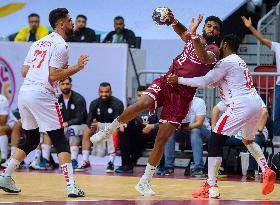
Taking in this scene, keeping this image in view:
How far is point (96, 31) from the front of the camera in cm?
1817

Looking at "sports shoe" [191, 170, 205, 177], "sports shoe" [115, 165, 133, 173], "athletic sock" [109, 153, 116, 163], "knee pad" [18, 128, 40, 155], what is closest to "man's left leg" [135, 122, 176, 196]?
"knee pad" [18, 128, 40, 155]

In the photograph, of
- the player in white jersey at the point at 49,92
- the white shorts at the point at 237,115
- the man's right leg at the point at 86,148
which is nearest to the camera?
the player in white jersey at the point at 49,92

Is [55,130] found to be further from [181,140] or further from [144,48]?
[144,48]

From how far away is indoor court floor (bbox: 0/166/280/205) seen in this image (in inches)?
347

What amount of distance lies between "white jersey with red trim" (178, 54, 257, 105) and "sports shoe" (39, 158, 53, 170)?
5.71 metres

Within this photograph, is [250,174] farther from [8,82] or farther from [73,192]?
[8,82]

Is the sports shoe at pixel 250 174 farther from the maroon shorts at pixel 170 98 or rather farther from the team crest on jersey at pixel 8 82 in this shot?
the team crest on jersey at pixel 8 82

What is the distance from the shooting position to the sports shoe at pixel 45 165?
14.7 m

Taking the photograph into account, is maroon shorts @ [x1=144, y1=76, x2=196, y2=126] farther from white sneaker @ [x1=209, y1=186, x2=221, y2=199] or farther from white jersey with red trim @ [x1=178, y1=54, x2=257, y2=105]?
white sneaker @ [x1=209, y1=186, x2=221, y2=199]

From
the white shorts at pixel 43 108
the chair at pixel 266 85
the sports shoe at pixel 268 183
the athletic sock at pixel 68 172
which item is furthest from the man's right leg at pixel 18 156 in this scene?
the chair at pixel 266 85

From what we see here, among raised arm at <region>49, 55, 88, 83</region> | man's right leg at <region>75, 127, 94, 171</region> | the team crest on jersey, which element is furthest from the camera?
the team crest on jersey

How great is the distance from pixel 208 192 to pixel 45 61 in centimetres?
236

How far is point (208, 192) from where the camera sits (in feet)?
31.6

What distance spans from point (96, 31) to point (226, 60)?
890 centimetres
